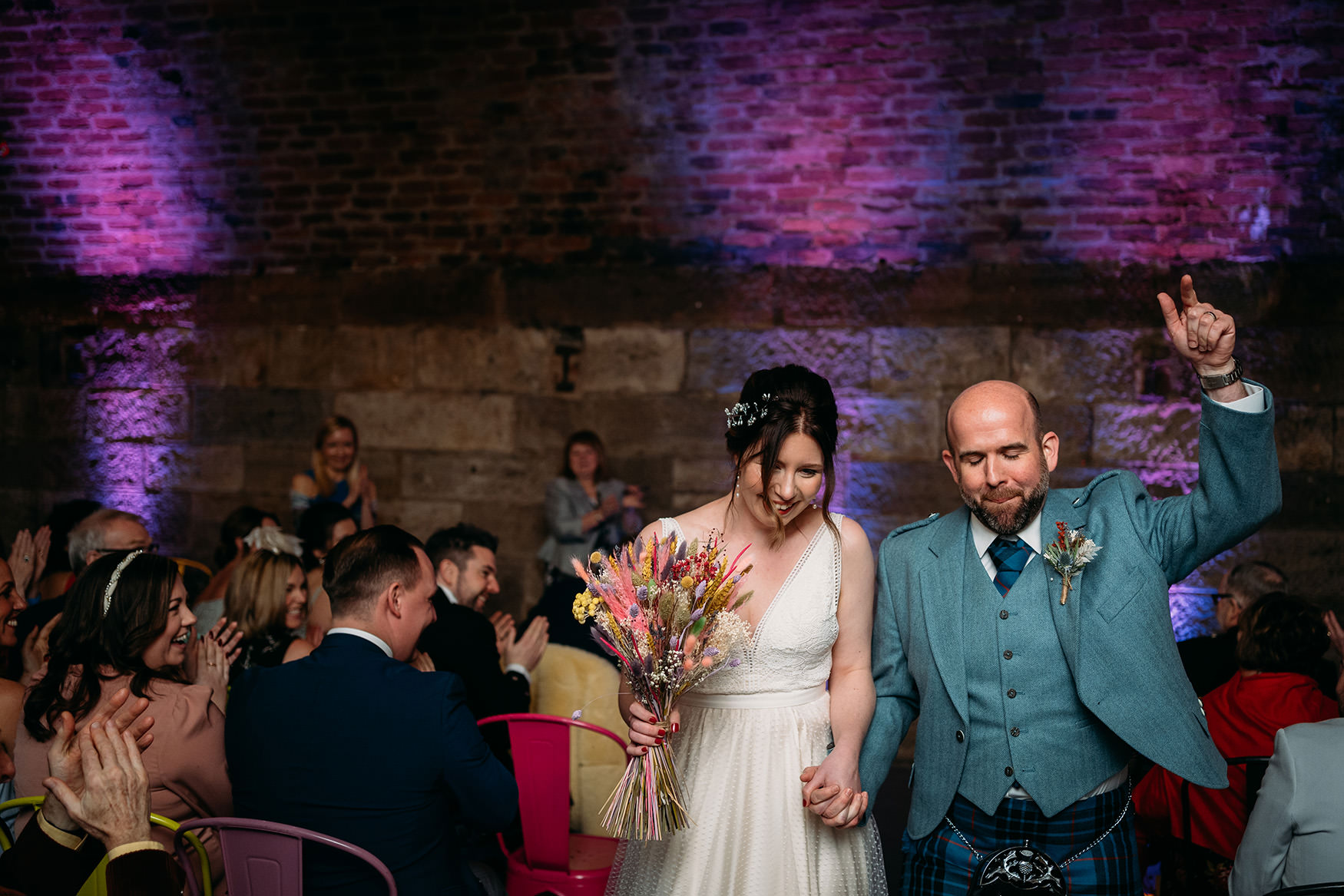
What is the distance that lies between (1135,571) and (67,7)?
7.33m

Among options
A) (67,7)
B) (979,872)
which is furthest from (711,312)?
(67,7)

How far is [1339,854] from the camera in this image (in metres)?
2.18

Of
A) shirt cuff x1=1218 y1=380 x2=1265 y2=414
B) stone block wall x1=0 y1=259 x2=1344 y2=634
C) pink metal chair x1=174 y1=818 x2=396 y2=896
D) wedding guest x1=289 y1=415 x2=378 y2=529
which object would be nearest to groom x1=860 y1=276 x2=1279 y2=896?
shirt cuff x1=1218 y1=380 x2=1265 y2=414

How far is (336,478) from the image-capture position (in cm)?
625

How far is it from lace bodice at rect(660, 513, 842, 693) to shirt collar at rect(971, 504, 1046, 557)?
0.35m

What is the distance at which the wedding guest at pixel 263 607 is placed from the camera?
3.68 meters

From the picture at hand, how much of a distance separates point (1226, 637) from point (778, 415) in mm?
2545

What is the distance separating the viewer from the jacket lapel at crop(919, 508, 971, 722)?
7.41 feet

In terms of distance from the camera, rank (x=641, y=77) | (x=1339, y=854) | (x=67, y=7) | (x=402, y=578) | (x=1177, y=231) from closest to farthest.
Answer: (x=1339, y=854)
(x=402, y=578)
(x=1177, y=231)
(x=641, y=77)
(x=67, y=7)

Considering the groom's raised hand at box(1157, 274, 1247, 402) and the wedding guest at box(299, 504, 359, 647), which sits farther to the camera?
the wedding guest at box(299, 504, 359, 647)

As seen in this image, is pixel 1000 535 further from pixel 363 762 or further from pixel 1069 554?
pixel 363 762

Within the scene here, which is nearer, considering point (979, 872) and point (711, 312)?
point (979, 872)

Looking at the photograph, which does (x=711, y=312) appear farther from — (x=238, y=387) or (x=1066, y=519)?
(x=1066, y=519)

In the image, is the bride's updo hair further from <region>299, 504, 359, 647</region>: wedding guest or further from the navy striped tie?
<region>299, 504, 359, 647</region>: wedding guest
